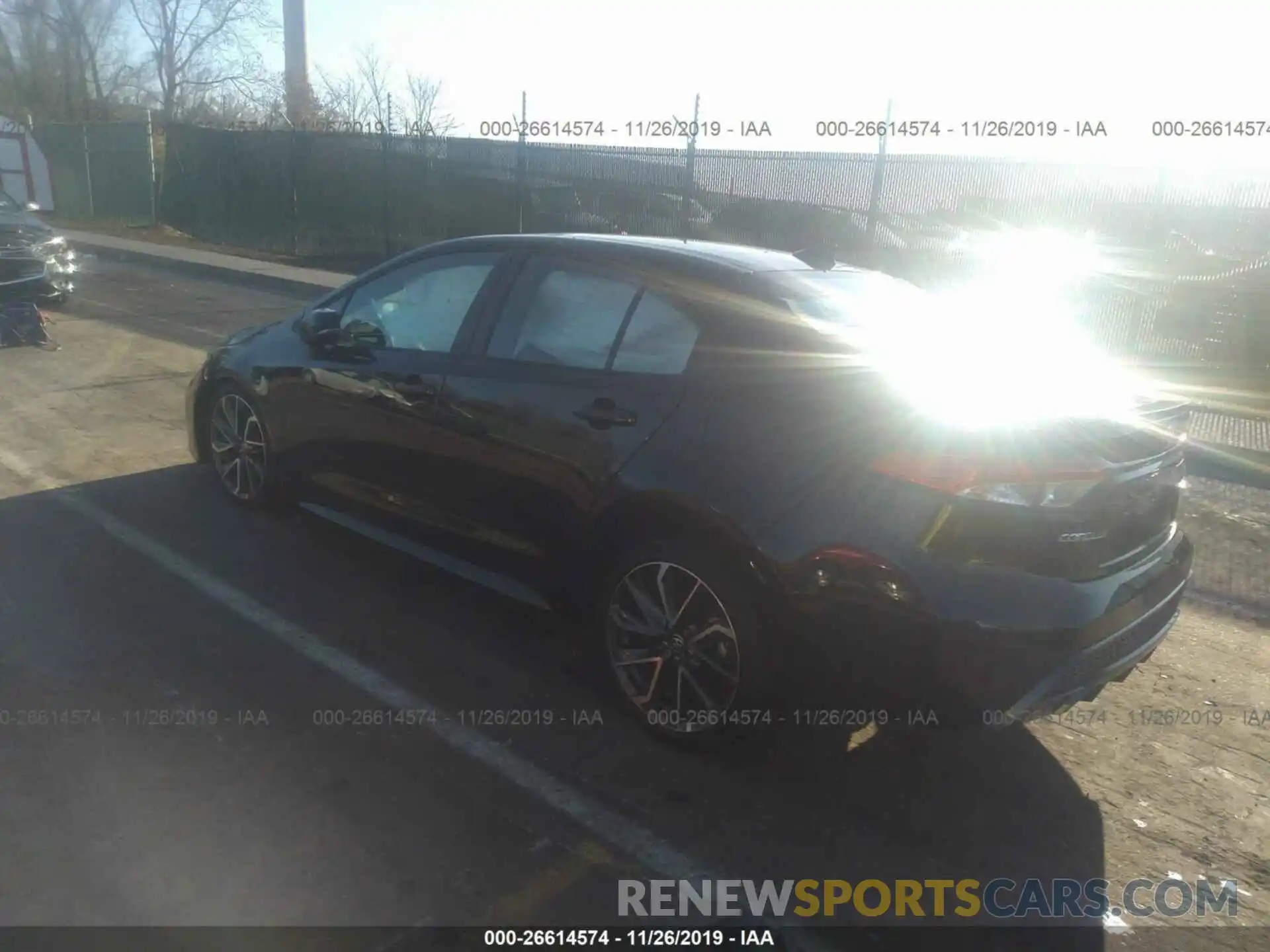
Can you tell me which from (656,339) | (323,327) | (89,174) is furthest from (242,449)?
(89,174)

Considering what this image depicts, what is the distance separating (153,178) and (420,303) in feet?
83.0

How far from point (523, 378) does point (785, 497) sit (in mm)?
1268

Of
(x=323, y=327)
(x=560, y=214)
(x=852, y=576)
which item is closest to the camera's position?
(x=852, y=576)

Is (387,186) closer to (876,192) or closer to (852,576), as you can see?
(876,192)

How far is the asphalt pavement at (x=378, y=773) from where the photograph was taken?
2922 mm

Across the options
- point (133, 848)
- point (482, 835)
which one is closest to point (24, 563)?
point (133, 848)

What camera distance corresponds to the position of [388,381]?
4.62 meters

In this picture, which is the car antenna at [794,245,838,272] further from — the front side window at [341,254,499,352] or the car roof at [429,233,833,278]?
the front side window at [341,254,499,352]

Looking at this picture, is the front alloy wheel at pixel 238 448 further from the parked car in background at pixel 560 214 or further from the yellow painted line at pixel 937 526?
the parked car in background at pixel 560 214

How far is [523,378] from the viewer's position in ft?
13.3

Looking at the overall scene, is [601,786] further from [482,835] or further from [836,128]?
[836,128]

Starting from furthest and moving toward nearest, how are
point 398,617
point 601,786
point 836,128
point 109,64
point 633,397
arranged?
point 109,64
point 836,128
point 398,617
point 633,397
point 601,786

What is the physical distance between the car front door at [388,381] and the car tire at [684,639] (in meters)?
1.15

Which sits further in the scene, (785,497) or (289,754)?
(289,754)
